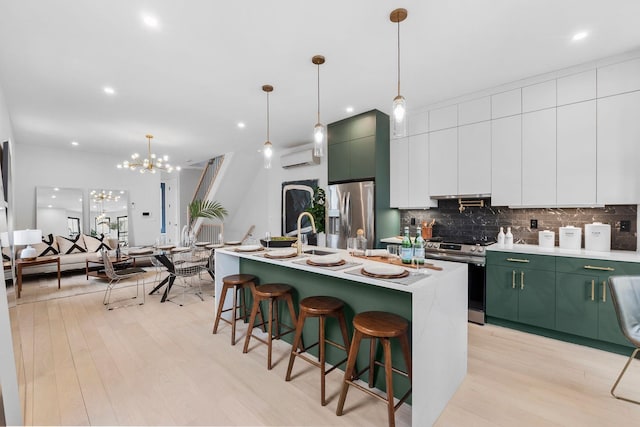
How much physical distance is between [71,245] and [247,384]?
600cm

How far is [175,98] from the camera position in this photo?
3.54 m

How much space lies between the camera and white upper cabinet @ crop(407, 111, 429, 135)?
3.86 m

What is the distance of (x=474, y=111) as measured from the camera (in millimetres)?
3451

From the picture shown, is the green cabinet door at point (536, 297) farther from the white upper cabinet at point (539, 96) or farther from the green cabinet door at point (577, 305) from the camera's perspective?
the white upper cabinet at point (539, 96)

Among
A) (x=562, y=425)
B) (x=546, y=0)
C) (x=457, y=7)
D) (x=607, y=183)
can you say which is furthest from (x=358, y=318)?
(x=607, y=183)

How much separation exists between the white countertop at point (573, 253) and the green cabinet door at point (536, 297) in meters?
0.20

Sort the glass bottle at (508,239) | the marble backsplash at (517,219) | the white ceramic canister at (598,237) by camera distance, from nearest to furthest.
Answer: the white ceramic canister at (598,237) < the marble backsplash at (517,219) < the glass bottle at (508,239)

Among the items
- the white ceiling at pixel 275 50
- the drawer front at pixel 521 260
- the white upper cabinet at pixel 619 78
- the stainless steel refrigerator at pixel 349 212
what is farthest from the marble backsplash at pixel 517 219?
the white ceiling at pixel 275 50

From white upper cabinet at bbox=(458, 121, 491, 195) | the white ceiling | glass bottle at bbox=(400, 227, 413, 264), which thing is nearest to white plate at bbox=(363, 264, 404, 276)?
glass bottle at bbox=(400, 227, 413, 264)

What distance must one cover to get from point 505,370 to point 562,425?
1.84ft

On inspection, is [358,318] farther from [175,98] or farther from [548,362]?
[175,98]

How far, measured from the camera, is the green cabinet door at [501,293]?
2943mm

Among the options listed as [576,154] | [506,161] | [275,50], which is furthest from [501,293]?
[275,50]

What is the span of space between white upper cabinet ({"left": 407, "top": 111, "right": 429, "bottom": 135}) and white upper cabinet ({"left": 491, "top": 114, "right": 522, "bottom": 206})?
2.68 feet
